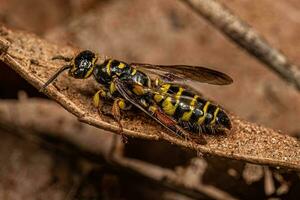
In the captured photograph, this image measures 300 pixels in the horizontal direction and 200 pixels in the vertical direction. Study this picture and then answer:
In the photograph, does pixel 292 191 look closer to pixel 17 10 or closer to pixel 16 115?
pixel 16 115

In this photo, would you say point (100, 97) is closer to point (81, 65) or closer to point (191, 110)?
point (81, 65)

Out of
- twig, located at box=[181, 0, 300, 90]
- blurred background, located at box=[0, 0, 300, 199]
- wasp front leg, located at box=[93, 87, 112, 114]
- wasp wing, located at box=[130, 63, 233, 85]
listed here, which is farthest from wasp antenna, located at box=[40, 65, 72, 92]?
twig, located at box=[181, 0, 300, 90]

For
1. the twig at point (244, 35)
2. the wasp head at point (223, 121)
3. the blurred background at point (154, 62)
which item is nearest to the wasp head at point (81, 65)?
the blurred background at point (154, 62)

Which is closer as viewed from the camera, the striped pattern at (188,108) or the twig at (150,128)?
the twig at (150,128)

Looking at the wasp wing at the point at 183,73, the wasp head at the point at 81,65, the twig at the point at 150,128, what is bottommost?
the twig at the point at 150,128

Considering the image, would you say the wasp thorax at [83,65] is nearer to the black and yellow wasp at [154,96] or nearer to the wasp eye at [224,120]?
the black and yellow wasp at [154,96]

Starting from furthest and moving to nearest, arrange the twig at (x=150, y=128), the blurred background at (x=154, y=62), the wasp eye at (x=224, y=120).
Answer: the blurred background at (x=154, y=62) → the wasp eye at (x=224, y=120) → the twig at (x=150, y=128)

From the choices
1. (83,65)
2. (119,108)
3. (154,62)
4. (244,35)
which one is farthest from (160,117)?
(154,62)

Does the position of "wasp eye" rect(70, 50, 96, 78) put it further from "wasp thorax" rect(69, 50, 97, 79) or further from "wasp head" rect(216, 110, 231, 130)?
"wasp head" rect(216, 110, 231, 130)
